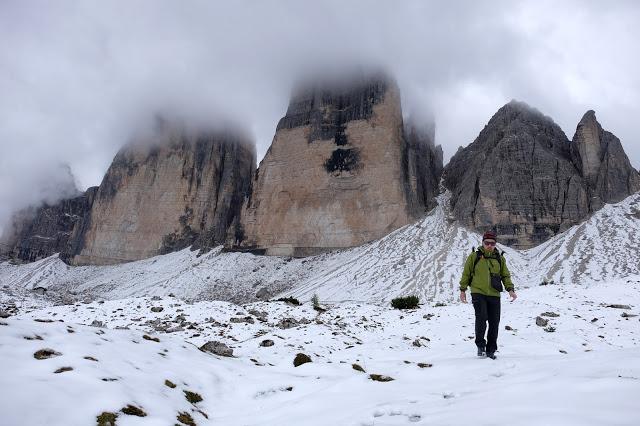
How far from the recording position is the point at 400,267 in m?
41.1

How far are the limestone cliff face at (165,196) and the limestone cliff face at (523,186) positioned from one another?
3786 cm

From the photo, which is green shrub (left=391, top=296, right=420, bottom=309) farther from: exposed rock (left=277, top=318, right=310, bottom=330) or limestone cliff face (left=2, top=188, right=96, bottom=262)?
limestone cliff face (left=2, top=188, right=96, bottom=262)

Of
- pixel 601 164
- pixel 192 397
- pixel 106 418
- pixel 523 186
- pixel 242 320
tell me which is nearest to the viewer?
pixel 106 418

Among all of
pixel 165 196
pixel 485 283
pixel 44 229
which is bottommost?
pixel 485 283

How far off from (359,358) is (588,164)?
5252 cm

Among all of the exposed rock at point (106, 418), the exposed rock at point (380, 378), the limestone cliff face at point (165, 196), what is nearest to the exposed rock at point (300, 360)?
the exposed rock at point (380, 378)

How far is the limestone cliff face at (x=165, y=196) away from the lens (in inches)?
2859

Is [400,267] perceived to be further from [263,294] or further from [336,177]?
[336,177]

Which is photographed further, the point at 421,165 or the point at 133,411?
the point at 421,165

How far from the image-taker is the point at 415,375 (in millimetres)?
5703

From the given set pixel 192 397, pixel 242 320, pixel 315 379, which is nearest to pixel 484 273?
pixel 315 379

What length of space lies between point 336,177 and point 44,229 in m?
81.2

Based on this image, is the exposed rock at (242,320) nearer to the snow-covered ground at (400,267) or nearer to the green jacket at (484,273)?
the green jacket at (484,273)

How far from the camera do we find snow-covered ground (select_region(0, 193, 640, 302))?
118ft
